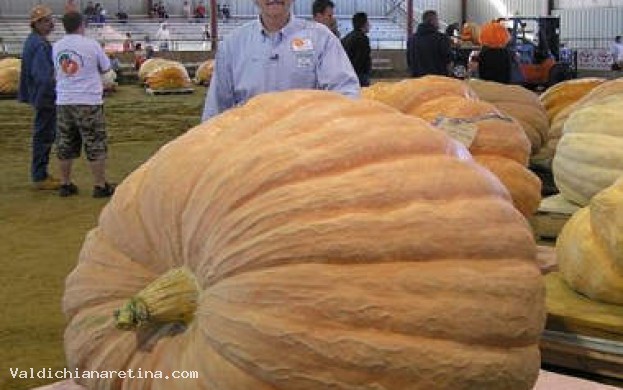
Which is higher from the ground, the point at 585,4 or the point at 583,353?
the point at 585,4

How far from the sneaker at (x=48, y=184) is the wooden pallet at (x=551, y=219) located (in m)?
4.92

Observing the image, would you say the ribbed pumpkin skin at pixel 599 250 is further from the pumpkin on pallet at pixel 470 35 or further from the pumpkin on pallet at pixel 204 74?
the pumpkin on pallet at pixel 470 35

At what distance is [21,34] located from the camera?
31.5 m

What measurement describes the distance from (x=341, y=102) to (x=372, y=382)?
65 cm

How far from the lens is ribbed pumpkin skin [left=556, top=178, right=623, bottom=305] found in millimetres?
2514

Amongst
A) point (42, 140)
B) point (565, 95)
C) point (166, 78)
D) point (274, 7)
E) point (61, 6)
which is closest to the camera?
point (274, 7)

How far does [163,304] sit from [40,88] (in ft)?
21.5

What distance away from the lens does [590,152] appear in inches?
143

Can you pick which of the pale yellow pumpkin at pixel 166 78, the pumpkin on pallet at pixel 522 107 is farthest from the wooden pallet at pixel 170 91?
the pumpkin on pallet at pixel 522 107

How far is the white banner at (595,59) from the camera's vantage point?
25.8m

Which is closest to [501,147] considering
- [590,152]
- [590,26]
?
[590,152]

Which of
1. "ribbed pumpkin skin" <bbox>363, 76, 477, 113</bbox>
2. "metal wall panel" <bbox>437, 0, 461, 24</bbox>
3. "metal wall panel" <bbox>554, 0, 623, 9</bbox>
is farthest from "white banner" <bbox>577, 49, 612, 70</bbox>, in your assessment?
"ribbed pumpkin skin" <bbox>363, 76, 477, 113</bbox>

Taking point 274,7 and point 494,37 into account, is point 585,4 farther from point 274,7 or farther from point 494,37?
point 274,7

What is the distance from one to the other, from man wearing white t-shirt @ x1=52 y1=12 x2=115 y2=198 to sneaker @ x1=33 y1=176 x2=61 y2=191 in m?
0.51
